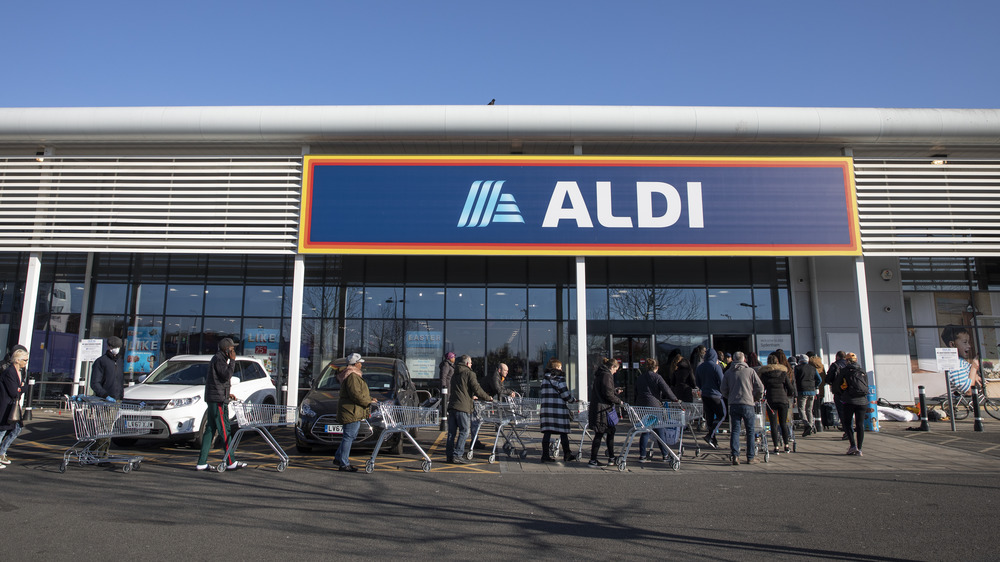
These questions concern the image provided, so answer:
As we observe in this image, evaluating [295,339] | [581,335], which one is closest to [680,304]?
[581,335]

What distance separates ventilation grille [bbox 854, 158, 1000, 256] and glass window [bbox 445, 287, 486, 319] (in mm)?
9567

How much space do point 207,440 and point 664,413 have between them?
6442mm

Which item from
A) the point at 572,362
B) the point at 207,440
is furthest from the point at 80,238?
the point at 572,362

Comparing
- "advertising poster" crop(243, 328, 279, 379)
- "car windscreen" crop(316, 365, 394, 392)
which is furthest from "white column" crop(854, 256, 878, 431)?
"advertising poster" crop(243, 328, 279, 379)

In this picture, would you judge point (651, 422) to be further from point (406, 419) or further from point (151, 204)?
point (151, 204)

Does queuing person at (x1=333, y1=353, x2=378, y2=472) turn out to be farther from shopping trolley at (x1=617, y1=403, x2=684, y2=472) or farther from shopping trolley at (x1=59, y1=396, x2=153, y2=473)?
shopping trolley at (x1=617, y1=403, x2=684, y2=472)

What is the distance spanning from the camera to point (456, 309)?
17812mm

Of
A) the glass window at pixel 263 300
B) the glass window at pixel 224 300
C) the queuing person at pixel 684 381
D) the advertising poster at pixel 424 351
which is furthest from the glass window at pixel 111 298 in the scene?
the queuing person at pixel 684 381

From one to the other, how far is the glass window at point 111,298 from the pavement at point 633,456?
5237 millimetres

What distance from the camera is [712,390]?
11.0m

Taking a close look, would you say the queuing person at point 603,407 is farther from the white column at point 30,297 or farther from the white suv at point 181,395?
the white column at point 30,297

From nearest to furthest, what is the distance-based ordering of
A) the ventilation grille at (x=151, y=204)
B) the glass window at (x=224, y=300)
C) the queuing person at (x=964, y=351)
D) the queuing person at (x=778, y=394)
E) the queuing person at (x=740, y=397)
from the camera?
1. the queuing person at (x=740, y=397)
2. the queuing person at (x=778, y=394)
3. the ventilation grille at (x=151, y=204)
4. the queuing person at (x=964, y=351)
5. the glass window at (x=224, y=300)

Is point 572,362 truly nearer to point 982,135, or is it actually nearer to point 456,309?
point 456,309

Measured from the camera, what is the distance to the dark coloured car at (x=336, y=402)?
33.1 ft
